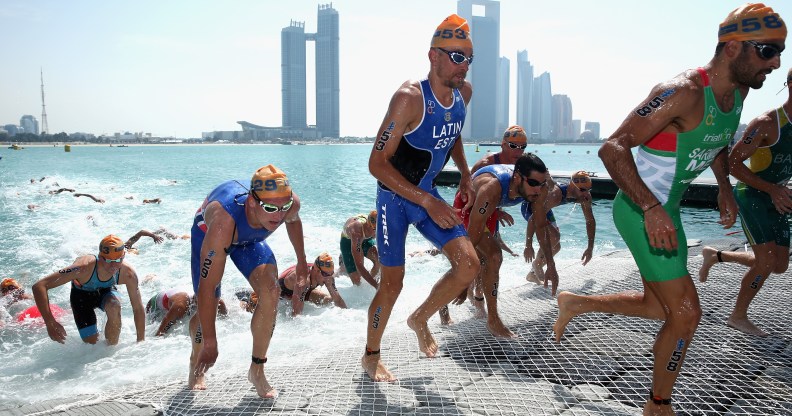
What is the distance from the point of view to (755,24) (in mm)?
3414

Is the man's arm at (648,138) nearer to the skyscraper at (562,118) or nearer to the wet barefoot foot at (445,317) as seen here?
the wet barefoot foot at (445,317)

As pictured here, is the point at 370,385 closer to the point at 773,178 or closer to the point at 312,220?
the point at 773,178

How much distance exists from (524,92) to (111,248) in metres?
178

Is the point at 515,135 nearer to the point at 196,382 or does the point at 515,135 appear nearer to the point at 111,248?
the point at 196,382

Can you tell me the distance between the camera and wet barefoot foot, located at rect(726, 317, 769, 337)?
17.5 feet

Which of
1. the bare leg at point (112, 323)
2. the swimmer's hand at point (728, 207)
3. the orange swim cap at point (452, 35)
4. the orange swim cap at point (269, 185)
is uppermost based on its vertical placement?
the orange swim cap at point (452, 35)

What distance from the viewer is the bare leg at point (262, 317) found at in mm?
4379

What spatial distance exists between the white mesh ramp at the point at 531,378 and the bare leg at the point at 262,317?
6.8 inches

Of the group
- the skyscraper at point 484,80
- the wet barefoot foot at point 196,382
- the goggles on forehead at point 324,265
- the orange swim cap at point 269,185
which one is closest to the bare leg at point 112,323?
the goggles on forehead at point 324,265

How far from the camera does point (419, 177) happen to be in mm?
4500

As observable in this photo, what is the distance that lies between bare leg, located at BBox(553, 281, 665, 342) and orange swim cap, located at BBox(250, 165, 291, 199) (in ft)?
7.39

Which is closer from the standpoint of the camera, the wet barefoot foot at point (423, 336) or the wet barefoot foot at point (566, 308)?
the wet barefoot foot at point (566, 308)

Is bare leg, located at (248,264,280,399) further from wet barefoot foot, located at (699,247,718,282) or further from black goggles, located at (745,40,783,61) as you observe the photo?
wet barefoot foot, located at (699,247,718,282)

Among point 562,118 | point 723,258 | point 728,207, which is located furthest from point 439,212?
point 562,118
